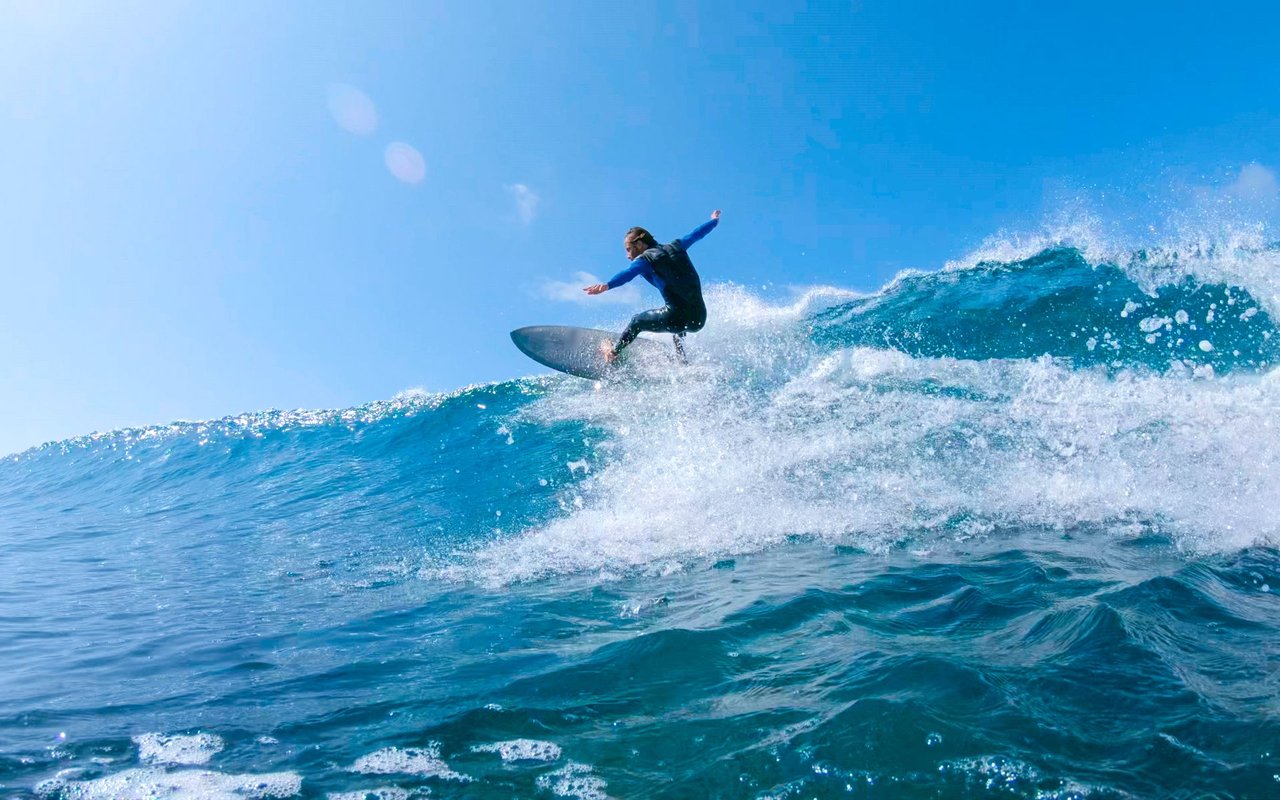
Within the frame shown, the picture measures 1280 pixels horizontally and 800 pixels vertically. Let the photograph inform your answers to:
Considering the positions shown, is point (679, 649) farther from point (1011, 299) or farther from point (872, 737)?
point (1011, 299)

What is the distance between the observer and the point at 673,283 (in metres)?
9.45

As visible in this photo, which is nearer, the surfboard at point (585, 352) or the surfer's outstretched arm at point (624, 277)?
the surfer's outstretched arm at point (624, 277)

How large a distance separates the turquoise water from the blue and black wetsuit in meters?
1.46

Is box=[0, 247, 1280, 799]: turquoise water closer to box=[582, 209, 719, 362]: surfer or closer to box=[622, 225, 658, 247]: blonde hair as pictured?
box=[582, 209, 719, 362]: surfer

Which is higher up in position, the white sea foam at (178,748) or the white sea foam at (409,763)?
the white sea foam at (178,748)

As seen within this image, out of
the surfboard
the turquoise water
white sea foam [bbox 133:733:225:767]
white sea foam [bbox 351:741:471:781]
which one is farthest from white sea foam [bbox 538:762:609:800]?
the surfboard

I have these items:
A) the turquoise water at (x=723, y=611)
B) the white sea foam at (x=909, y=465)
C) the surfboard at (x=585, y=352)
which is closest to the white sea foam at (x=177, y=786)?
the turquoise water at (x=723, y=611)

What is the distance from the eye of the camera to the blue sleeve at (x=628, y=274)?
29.6 feet

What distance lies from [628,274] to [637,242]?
696 mm

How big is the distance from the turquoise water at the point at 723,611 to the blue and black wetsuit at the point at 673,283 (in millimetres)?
1462

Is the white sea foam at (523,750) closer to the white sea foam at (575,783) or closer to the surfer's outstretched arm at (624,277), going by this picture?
the white sea foam at (575,783)

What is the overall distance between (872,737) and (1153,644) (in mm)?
1545

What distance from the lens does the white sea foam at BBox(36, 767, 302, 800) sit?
250 cm

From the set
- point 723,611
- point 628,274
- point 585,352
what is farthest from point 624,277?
point 723,611
